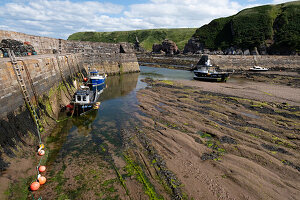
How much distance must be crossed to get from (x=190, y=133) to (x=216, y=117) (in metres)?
4.74

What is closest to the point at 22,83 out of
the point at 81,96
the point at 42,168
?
the point at 81,96

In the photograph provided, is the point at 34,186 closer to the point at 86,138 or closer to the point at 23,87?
the point at 86,138

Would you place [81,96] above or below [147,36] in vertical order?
below

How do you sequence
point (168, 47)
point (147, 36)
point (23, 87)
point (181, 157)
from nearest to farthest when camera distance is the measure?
point (181, 157)
point (23, 87)
point (168, 47)
point (147, 36)

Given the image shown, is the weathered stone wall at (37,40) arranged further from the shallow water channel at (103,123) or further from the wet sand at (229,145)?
the wet sand at (229,145)

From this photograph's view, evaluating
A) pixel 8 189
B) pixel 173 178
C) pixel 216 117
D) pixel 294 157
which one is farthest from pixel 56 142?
pixel 294 157

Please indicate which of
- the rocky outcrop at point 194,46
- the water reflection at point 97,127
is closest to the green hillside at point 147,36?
the rocky outcrop at point 194,46

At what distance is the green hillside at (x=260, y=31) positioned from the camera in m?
70.4

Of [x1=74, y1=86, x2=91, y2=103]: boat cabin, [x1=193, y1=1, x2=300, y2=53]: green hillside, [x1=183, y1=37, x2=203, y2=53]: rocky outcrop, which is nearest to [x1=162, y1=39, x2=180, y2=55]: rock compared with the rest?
[x1=183, y1=37, x2=203, y2=53]: rocky outcrop

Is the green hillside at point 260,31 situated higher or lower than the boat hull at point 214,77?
higher

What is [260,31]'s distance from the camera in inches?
3088

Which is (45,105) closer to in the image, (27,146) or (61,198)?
(27,146)

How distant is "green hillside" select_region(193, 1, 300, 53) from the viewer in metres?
70.4

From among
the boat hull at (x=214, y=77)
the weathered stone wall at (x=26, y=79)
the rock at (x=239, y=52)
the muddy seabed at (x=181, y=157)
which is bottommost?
the boat hull at (x=214, y=77)
